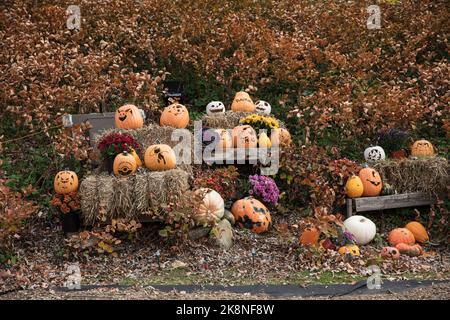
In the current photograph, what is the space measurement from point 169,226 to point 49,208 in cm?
169

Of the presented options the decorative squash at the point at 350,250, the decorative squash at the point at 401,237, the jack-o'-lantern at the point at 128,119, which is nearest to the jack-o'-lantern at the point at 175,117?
the jack-o'-lantern at the point at 128,119

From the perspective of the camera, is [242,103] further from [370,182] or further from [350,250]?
[350,250]

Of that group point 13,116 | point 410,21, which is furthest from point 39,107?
point 410,21

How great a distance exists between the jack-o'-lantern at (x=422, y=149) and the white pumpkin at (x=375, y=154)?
389mm

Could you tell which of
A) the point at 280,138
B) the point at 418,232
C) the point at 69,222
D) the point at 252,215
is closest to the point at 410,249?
the point at 418,232

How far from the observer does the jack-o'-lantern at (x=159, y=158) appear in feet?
24.3

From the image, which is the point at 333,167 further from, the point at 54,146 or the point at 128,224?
the point at 54,146

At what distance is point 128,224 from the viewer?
22.9ft

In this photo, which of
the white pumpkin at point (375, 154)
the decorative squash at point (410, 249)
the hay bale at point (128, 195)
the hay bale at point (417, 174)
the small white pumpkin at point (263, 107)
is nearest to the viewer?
the hay bale at point (128, 195)

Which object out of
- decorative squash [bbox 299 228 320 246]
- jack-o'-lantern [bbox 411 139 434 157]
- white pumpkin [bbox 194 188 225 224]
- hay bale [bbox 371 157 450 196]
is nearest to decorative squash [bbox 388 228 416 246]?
hay bale [bbox 371 157 450 196]

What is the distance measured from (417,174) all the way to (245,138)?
204cm

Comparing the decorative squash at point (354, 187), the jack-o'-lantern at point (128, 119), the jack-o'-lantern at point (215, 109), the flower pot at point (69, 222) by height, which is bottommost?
the flower pot at point (69, 222)

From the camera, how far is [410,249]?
7.23 meters

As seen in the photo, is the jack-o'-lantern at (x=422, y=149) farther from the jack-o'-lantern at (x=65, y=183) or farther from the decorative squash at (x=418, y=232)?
the jack-o'-lantern at (x=65, y=183)
